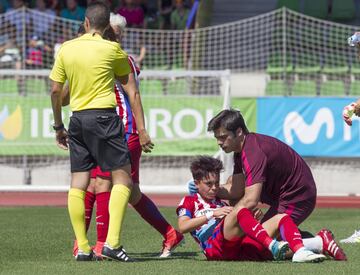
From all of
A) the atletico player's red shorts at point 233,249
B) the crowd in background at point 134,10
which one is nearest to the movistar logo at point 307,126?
the crowd in background at point 134,10

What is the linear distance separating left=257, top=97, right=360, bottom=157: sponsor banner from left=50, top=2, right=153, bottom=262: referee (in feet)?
29.8

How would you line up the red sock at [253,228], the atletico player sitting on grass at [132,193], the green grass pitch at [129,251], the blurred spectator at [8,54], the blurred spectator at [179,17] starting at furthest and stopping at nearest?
the blurred spectator at [179,17]
the blurred spectator at [8,54]
the atletico player sitting on grass at [132,193]
the red sock at [253,228]
the green grass pitch at [129,251]

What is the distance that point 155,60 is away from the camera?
2062 cm

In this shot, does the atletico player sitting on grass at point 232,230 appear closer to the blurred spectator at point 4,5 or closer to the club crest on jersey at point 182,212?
the club crest on jersey at point 182,212

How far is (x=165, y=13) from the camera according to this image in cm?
2292

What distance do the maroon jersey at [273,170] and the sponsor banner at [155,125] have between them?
8.36m

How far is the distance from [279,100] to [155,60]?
12.1ft

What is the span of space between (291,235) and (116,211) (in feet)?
4.45

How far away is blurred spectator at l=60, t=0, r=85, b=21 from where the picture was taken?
22.0m

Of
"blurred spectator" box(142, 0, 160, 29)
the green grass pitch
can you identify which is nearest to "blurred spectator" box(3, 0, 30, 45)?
"blurred spectator" box(142, 0, 160, 29)

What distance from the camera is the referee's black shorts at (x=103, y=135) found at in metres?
8.57

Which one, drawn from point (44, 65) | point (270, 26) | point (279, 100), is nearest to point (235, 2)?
point (270, 26)

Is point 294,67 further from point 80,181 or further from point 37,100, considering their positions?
point 80,181

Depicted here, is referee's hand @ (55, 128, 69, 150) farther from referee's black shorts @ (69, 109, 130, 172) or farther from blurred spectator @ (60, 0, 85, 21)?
blurred spectator @ (60, 0, 85, 21)
